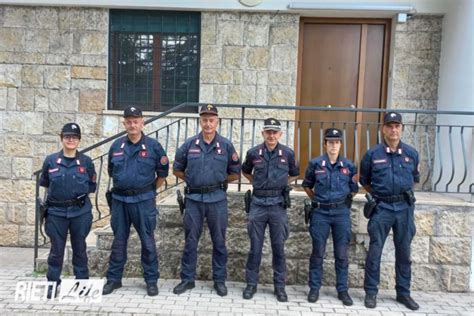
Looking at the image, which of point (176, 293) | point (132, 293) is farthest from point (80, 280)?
point (176, 293)

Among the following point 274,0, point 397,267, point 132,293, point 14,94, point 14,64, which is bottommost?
point 132,293

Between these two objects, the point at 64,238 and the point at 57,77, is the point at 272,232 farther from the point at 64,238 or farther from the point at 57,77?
the point at 57,77

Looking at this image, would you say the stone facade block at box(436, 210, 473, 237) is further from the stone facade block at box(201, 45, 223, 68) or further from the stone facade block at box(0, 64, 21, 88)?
the stone facade block at box(0, 64, 21, 88)

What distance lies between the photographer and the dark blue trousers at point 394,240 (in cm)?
436

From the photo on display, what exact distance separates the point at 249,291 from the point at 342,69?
3621 mm

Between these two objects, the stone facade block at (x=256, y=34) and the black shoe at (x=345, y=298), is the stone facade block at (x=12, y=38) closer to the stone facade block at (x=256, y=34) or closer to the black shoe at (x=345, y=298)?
the stone facade block at (x=256, y=34)

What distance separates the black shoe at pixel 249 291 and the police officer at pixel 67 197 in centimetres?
165

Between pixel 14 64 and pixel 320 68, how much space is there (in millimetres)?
4402

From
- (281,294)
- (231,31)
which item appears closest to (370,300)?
(281,294)

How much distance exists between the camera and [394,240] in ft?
14.6

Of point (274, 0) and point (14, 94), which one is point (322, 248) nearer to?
point (274, 0)

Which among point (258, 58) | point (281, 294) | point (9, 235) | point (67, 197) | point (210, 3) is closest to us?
point (67, 197)

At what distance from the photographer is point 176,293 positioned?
463 cm

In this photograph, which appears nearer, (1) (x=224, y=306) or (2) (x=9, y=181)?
(1) (x=224, y=306)
